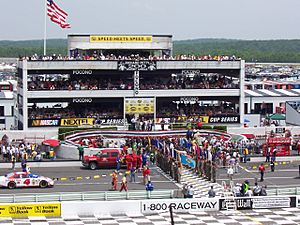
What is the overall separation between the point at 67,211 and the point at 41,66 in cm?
3009

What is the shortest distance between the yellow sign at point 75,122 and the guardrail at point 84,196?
2869 cm

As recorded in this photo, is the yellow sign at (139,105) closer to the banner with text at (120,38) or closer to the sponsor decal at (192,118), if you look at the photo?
the sponsor decal at (192,118)

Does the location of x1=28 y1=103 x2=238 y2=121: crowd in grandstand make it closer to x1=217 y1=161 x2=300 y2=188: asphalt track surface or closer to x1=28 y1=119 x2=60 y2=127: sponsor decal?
x1=28 y1=119 x2=60 y2=127: sponsor decal

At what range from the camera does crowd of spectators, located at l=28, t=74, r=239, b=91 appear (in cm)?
6406

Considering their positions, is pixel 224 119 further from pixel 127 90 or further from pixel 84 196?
pixel 84 196

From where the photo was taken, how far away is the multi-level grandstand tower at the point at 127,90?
6359 centimetres

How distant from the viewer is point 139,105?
212 ft

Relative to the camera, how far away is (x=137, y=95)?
64.6 metres

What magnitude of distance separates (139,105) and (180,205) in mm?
29593

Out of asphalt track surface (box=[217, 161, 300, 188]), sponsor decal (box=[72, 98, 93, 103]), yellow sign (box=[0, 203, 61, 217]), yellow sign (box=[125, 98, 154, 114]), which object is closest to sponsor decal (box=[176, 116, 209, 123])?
yellow sign (box=[125, 98, 154, 114])

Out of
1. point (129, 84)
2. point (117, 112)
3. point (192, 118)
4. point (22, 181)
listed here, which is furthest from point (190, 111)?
point (22, 181)

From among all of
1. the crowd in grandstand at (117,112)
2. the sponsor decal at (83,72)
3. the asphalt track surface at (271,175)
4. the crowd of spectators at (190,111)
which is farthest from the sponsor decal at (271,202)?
the sponsor decal at (83,72)

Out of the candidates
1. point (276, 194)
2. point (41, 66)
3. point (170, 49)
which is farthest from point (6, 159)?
point (170, 49)

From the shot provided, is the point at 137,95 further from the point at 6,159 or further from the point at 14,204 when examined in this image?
the point at 14,204
